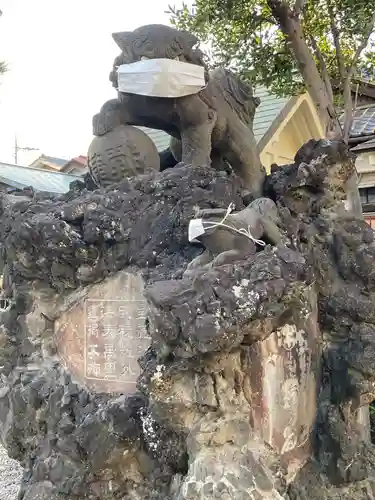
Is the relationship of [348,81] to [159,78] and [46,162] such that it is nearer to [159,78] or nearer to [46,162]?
[159,78]

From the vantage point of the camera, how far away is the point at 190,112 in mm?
3078

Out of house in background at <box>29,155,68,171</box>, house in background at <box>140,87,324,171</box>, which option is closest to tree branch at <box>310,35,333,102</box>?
house in background at <box>140,87,324,171</box>

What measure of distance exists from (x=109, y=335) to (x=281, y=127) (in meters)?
7.41

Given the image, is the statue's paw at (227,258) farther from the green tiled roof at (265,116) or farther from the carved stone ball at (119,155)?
the green tiled roof at (265,116)

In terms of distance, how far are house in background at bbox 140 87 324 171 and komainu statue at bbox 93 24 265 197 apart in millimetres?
5338

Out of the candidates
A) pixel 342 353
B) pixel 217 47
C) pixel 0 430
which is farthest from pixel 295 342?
pixel 217 47

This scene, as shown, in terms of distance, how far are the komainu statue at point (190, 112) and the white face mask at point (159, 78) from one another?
7 centimetres

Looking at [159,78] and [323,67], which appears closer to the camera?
[159,78]

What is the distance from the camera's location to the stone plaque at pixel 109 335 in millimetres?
2635

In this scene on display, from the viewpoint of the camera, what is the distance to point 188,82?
9.87ft

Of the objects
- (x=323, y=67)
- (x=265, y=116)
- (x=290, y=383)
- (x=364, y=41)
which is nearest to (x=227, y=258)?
(x=290, y=383)

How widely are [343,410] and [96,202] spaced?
163 centimetres

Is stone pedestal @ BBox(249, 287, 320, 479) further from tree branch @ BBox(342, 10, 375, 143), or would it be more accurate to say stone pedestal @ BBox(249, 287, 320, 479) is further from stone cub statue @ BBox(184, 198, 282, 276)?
tree branch @ BBox(342, 10, 375, 143)

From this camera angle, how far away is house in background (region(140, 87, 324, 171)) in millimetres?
9094
